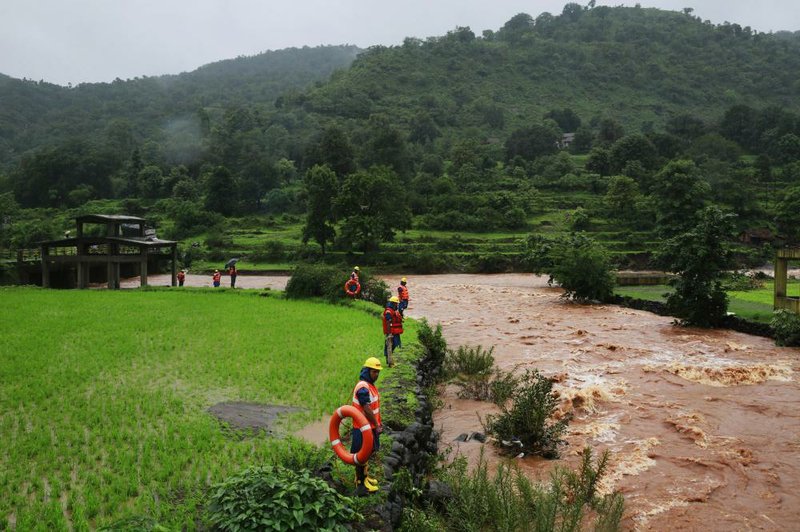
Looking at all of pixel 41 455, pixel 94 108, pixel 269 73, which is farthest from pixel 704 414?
pixel 269 73

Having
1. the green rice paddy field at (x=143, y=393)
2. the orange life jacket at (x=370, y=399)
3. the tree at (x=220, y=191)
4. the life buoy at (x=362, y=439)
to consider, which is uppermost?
the tree at (x=220, y=191)

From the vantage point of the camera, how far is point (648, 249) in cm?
4784

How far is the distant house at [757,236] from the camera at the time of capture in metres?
49.0

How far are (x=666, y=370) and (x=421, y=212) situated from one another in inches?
1883

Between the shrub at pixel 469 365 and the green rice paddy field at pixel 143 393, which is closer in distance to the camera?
the green rice paddy field at pixel 143 393

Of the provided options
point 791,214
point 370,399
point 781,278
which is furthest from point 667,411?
point 791,214

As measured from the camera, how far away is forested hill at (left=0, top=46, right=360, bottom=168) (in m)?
105

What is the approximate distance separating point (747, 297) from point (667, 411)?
17739 millimetres

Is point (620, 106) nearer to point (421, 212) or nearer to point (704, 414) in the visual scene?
point (421, 212)

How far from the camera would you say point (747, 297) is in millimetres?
25750

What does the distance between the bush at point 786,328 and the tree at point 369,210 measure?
104ft

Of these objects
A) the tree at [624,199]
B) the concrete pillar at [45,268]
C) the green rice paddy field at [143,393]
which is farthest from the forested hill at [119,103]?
the green rice paddy field at [143,393]

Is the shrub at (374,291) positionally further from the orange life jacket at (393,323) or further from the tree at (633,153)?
the tree at (633,153)

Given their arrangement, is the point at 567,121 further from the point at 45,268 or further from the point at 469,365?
the point at 469,365
